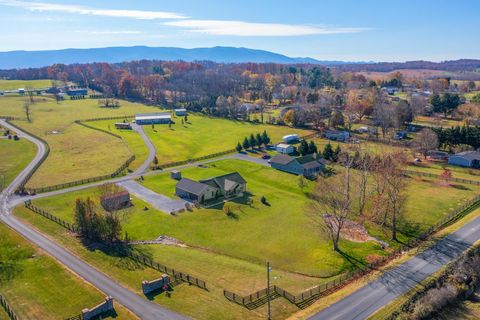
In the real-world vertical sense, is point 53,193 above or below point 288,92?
below

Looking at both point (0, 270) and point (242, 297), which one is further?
point (0, 270)

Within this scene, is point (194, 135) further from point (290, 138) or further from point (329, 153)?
point (329, 153)

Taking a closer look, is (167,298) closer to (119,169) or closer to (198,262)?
(198,262)

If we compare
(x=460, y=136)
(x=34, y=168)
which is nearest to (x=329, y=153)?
(x=460, y=136)

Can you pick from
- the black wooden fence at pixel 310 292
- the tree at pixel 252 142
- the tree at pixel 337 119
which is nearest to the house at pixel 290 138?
the tree at pixel 252 142

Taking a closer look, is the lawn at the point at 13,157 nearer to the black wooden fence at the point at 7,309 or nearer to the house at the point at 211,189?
the house at the point at 211,189

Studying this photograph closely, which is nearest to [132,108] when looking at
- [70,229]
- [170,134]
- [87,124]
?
[87,124]

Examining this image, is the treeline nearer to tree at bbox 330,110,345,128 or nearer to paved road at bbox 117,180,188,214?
tree at bbox 330,110,345,128

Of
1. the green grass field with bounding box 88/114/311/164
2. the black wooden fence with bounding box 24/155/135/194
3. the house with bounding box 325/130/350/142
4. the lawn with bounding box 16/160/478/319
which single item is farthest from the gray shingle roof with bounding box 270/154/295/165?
the black wooden fence with bounding box 24/155/135/194
